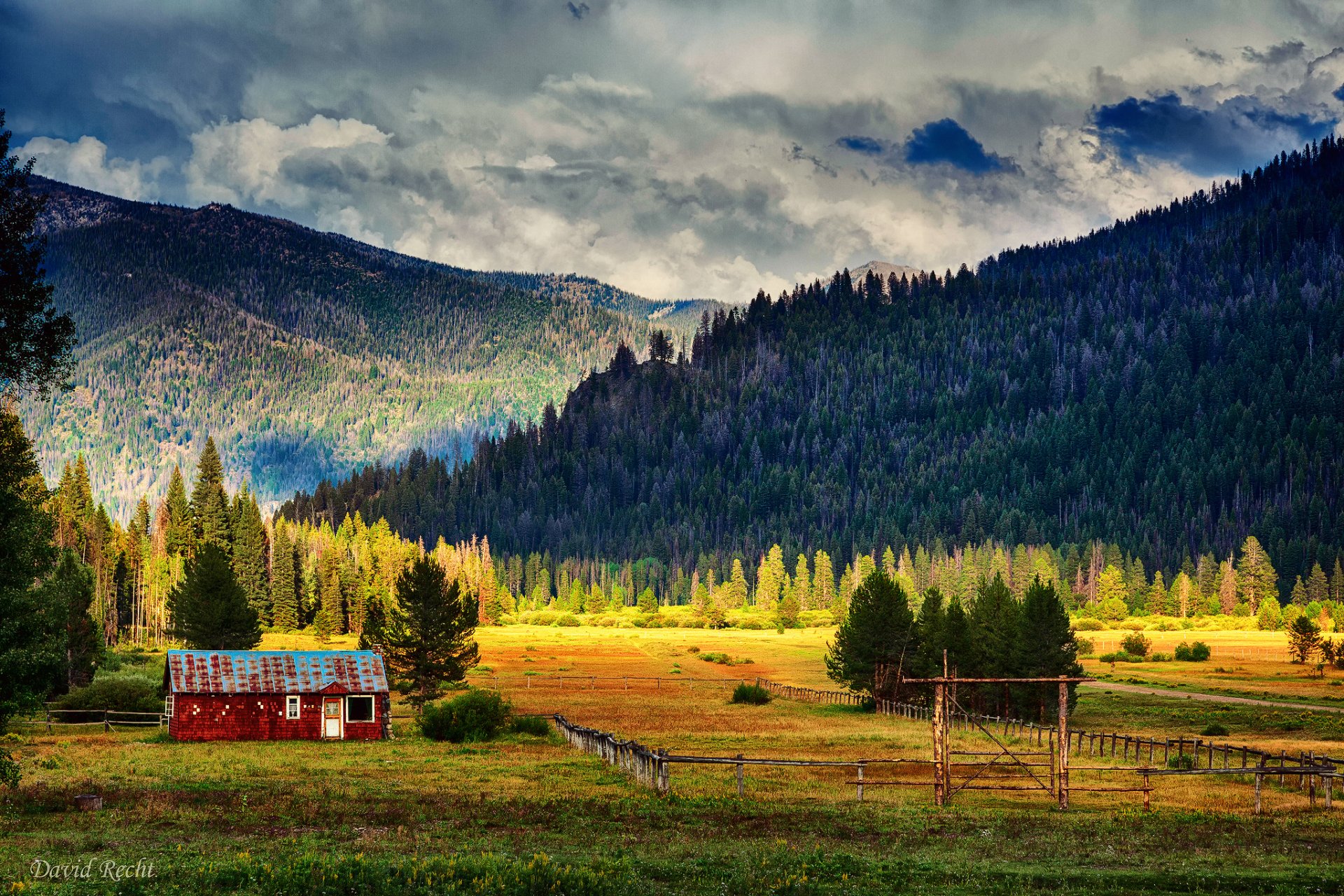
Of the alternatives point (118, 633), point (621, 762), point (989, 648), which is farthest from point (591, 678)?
point (118, 633)

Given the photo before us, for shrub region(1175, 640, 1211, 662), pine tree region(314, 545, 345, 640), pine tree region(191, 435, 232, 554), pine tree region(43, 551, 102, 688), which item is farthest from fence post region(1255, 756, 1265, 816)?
pine tree region(191, 435, 232, 554)

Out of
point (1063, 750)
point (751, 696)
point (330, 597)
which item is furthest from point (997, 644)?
point (330, 597)

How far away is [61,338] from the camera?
32906 millimetres

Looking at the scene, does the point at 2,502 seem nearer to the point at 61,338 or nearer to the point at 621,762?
the point at 61,338

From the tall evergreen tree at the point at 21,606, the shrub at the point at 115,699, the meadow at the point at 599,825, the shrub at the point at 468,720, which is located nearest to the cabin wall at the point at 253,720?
the meadow at the point at 599,825

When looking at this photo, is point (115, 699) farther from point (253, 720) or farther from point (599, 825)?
point (599, 825)

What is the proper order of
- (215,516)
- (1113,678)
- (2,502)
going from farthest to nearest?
(215,516)
(1113,678)
(2,502)

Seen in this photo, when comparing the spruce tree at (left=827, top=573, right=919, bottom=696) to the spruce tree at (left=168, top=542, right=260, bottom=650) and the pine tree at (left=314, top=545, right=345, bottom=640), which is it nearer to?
the spruce tree at (left=168, top=542, right=260, bottom=650)

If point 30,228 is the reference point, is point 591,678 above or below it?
below

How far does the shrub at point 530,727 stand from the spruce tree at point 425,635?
12708 mm

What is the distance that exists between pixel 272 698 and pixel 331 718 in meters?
3.06

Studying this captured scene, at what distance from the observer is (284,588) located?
146 m

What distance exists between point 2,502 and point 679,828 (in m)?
21.9

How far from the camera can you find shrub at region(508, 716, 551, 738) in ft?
196
